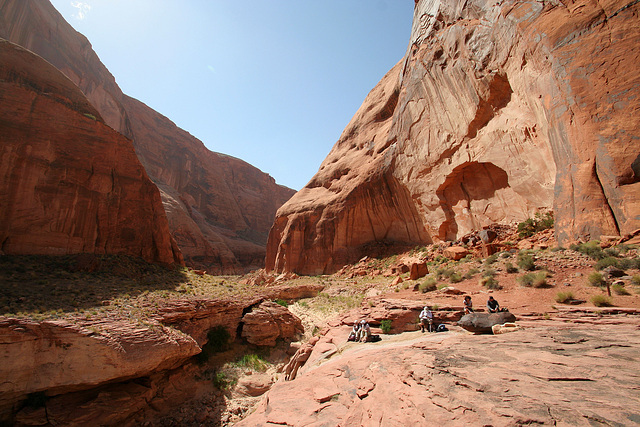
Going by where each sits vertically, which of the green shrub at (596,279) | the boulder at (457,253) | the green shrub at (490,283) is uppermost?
the boulder at (457,253)

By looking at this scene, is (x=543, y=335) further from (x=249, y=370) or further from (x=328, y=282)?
(x=328, y=282)

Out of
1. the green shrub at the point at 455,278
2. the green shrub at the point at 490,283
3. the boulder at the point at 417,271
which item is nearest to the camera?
the green shrub at the point at 490,283

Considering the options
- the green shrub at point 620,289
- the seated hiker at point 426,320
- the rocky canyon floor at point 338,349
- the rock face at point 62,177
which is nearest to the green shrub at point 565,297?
the rocky canyon floor at point 338,349

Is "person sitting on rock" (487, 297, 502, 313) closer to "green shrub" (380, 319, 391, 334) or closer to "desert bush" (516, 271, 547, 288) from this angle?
"green shrub" (380, 319, 391, 334)

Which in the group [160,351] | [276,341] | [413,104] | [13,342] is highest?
[413,104]

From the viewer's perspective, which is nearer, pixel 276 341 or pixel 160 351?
pixel 160 351

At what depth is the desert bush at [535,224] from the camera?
52.1 feet

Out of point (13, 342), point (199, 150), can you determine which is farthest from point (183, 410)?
point (199, 150)

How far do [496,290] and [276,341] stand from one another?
10119 millimetres

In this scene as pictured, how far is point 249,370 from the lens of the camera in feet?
39.4

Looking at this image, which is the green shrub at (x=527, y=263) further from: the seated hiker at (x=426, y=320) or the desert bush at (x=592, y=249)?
the seated hiker at (x=426, y=320)

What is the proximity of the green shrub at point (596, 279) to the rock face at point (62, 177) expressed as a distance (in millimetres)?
21369

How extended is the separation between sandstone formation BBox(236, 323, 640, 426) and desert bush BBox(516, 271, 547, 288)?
4894 mm

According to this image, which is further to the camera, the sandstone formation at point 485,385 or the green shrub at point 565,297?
the green shrub at point 565,297
